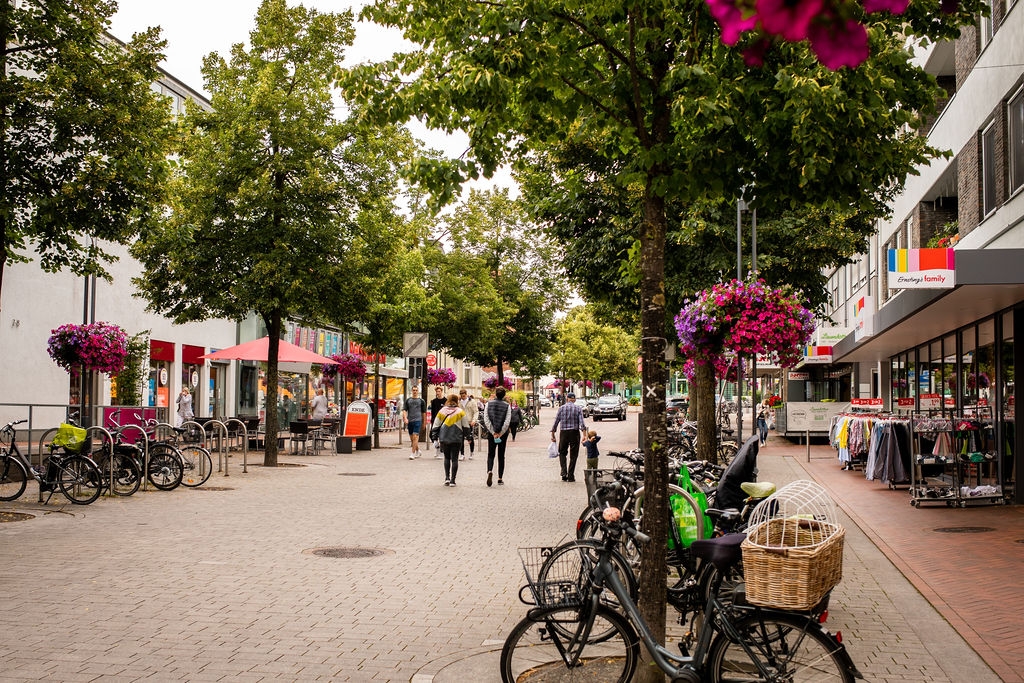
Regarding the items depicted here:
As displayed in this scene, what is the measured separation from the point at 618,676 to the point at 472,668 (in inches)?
43.3

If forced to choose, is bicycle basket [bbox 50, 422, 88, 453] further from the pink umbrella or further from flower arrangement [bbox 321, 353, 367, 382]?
flower arrangement [bbox 321, 353, 367, 382]

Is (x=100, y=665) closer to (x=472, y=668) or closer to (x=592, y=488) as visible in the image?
(x=472, y=668)

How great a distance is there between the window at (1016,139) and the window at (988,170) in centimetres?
89

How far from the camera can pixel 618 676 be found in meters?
5.20

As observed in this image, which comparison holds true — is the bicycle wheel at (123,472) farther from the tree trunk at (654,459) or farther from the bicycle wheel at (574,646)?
the tree trunk at (654,459)

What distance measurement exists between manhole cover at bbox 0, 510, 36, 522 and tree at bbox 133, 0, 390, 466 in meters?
8.09

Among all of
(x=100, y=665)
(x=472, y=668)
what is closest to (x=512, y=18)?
(x=472, y=668)

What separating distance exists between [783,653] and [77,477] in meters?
12.1

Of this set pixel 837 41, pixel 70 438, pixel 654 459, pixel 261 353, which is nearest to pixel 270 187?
pixel 261 353

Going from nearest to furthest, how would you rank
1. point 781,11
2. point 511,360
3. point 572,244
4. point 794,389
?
point 781,11 < point 572,244 < point 794,389 < point 511,360

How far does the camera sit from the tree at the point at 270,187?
65.7ft

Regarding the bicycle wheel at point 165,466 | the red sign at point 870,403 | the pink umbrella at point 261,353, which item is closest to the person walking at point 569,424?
the bicycle wheel at point 165,466

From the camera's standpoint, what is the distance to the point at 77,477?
45.6 feet

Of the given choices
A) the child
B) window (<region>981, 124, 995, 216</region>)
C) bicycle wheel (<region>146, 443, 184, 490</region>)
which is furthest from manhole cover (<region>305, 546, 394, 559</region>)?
window (<region>981, 124, 995, 216</region>)
